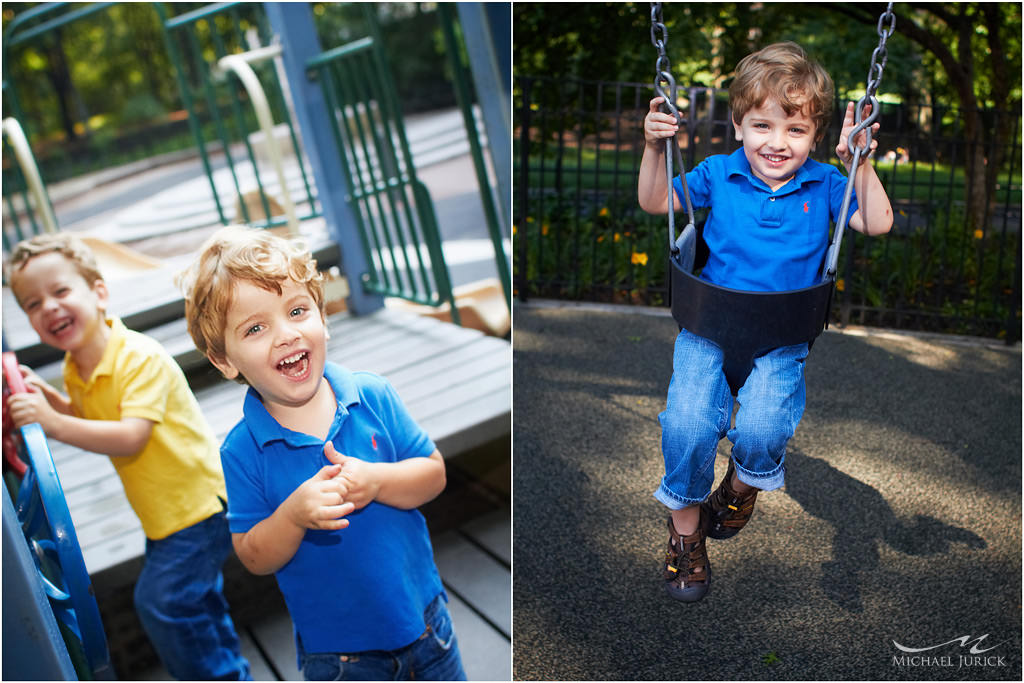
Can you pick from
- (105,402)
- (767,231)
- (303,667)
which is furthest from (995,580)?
(105,402)

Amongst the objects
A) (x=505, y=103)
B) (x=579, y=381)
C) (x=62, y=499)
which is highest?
(x=505, y=103)

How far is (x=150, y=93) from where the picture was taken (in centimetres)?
2430

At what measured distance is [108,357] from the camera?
1.92 m

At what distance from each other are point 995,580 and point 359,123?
298cm

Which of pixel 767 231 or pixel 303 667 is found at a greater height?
pixel 767 231

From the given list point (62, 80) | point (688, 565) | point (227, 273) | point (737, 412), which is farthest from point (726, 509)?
point (62, 80)

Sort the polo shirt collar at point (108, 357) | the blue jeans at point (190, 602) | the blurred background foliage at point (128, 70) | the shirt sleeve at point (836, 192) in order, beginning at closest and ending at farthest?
the shirt sleeve at point (836, 192)
the polo shirt collar at point (108, 357)
the blue jeans at point (190, 602)
the blurred background foliage at point (128, 70)

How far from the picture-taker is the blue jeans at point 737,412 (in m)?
1.51

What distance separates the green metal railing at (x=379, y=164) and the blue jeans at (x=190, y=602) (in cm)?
196

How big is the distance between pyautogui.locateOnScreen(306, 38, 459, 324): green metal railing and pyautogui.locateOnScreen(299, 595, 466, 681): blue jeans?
231 cm

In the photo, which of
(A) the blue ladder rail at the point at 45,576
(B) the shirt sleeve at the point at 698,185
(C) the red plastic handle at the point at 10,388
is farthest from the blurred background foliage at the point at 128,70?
(B) the shirt sleeve at the point at 698,185

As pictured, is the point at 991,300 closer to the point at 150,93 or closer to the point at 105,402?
the point at 105,402

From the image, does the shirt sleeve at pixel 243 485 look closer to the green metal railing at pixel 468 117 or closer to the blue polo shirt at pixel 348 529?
the blue polo shirt at pixel 348 529

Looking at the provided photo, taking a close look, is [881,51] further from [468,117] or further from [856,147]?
[468,117]
